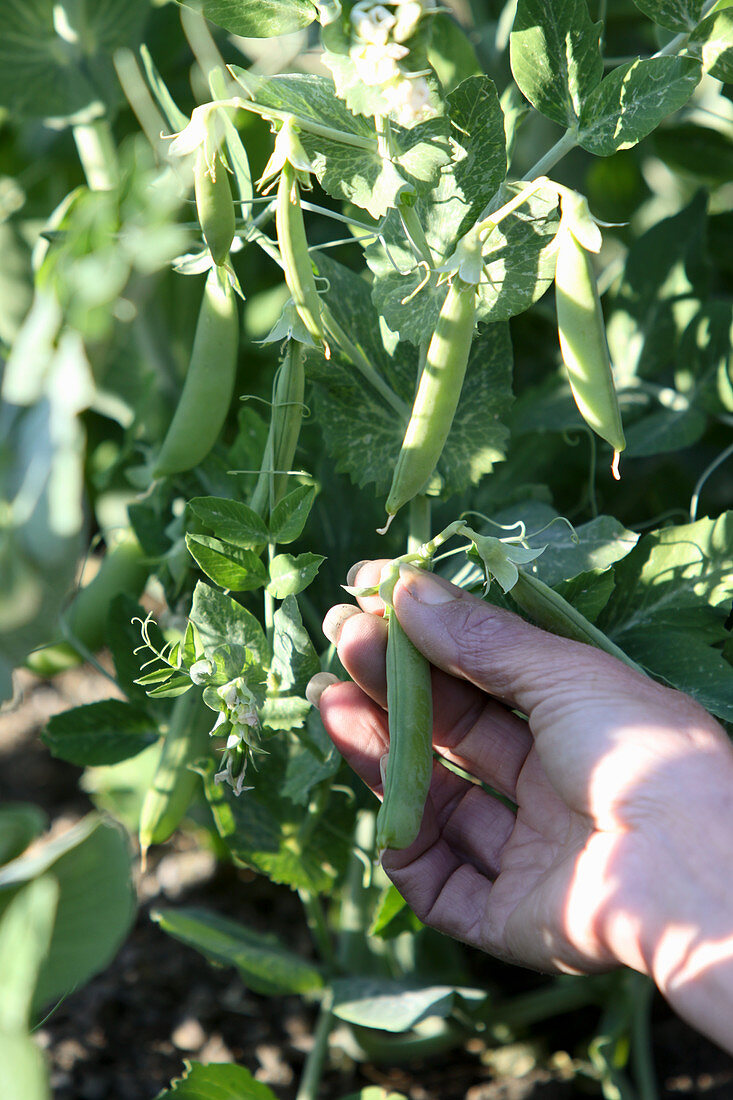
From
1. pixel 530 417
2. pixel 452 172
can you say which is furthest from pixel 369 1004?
pixel 452 172

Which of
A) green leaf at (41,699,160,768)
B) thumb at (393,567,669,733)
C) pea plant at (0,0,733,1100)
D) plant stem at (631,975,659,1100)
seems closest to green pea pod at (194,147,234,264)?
pea plant at (0,0,733,1100)

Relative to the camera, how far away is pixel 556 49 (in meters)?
0.76

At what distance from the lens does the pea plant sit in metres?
0.69

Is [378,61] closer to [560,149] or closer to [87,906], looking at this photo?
[560,149]

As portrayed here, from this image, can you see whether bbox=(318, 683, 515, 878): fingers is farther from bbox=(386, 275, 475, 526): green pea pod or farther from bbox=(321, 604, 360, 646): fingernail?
bbox=(386, 275, 475, 526): green pea pod

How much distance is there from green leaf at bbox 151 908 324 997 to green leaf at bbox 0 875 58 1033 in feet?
1.36

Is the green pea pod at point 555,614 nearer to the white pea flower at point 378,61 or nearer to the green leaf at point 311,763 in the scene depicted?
the green leaf at point 311,763

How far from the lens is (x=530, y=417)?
3.64ft

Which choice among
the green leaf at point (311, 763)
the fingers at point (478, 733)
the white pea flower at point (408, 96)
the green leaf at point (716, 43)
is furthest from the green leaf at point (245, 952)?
the green leaf at point (716, 43)

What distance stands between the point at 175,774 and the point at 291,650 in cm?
27

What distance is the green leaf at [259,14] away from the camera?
0.70 m

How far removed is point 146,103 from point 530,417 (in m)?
0.72

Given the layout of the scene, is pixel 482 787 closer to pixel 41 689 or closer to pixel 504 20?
pixel 504 20

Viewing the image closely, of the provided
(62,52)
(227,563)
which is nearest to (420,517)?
(227,563)
